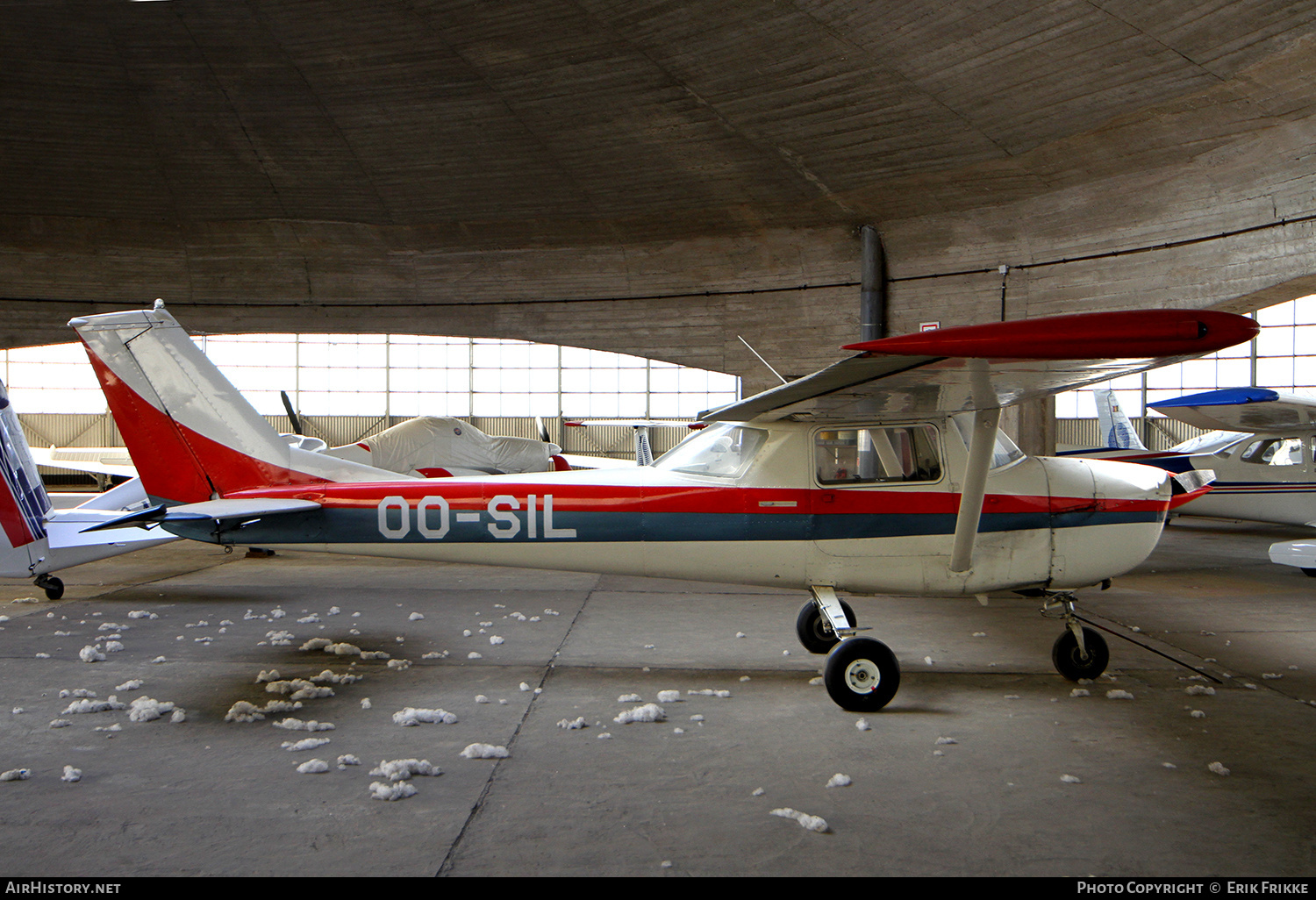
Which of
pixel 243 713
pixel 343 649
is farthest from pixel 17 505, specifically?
pixel 243 713

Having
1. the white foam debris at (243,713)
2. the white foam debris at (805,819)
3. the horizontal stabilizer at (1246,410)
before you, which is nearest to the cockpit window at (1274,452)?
the horizontal stabilizer at (1246,410)

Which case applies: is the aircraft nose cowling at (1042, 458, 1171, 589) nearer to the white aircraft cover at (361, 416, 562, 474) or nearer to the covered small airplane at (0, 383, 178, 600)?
the covered small airplane at (0, 383, 178, 600)

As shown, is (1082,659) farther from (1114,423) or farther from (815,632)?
(1114,423)

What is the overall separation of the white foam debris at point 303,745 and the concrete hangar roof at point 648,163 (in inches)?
444

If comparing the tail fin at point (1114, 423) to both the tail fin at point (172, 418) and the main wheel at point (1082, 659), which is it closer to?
the main wheel at point (1082, 659)

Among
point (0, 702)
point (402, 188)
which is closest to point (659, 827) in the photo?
point (0, 702)

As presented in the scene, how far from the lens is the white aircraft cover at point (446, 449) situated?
45.9ft

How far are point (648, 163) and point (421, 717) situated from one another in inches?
517

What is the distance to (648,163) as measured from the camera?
15539mm

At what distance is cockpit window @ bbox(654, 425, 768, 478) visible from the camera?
5734 millimetres

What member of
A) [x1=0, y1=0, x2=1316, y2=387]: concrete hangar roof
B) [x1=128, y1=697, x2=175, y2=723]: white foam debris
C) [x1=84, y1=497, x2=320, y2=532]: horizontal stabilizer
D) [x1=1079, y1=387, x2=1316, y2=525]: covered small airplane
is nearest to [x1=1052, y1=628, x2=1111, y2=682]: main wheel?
[x1=84, y1=497, x2=320, y2=532]: horizontal stabilizer

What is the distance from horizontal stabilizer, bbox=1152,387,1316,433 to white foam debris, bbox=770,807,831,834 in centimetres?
1096

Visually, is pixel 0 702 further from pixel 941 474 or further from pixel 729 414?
pixel 941 474

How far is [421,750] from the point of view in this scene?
162 inches
